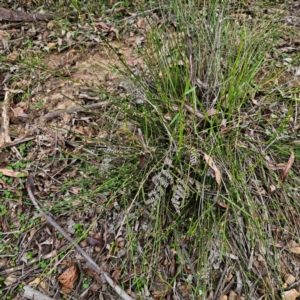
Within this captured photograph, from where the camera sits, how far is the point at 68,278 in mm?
1734

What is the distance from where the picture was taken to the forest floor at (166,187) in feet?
5.42

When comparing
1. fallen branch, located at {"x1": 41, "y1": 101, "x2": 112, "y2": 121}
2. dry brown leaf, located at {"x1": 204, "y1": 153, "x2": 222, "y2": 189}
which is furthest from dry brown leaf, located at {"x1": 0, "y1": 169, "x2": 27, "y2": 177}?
dry brown leaf, located at {"x1": 204, "y1": 153, "x2": 222, "y2": 189}

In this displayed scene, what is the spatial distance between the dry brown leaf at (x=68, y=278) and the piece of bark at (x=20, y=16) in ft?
7.50

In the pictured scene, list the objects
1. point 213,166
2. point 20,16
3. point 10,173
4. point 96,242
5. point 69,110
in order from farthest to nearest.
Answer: point 20,16 → point 69,110 → point 10,173 → point 96,242 → point 213,166

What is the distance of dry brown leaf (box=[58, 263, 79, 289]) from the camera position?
1.73 meters

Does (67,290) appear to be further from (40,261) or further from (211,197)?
(211,197)

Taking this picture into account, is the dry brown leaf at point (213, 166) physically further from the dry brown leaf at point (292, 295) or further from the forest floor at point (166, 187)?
the dry brown leaf at point (292, 295)

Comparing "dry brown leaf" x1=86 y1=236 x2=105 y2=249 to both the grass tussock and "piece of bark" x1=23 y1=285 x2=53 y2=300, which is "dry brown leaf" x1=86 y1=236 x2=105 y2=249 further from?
"piece of bark" x1=23 y1=285 x2=53 y2=300

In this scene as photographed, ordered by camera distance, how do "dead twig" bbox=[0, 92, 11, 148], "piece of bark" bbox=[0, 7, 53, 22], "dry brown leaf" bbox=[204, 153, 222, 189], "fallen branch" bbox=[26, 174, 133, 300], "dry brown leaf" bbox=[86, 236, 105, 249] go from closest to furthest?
"dry brown leaf" bbox=[204, 153, 222, 189], "fallen branch" bbox=[26, 174, 133, 300], "dry brown leaf" bbox=[86, 236, 105, 249], "dead twig" bbox=[0, 92, 11, 148], "piece of bark" bbox=[0, 7, 53, 22]

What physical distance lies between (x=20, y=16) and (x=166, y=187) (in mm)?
2291

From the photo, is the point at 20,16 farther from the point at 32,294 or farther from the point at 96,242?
the point at 32,294

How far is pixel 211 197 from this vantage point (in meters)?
1.71

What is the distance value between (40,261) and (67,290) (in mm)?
237

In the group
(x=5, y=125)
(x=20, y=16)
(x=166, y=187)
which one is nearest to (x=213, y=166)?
(x=166, y=187)
